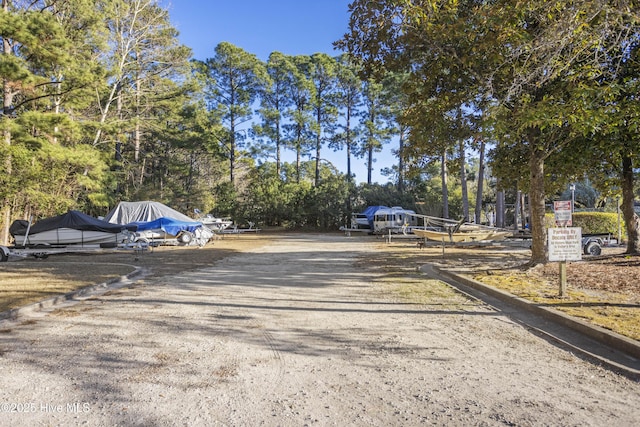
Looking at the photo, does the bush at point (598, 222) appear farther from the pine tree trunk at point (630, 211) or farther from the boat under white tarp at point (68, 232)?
the boat under white tarp at point (68, 232)

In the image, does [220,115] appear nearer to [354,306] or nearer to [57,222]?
[57,222]

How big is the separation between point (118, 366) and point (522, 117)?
7935 millimetres

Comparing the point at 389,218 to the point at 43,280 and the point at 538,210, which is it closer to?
the point at 538,210

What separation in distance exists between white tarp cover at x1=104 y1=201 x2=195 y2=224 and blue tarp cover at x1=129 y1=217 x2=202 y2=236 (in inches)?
38.8

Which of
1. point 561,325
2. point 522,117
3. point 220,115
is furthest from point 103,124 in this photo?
point 561,325

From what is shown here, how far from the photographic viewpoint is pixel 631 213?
12383 mm

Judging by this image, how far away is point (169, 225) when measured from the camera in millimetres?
22250

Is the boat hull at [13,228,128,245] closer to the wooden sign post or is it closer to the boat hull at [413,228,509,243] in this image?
the boat hull at [413,228,509,243]

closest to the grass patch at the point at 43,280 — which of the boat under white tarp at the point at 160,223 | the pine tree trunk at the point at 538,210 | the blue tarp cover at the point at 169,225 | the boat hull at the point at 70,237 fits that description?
the boat hull at the point at 70,237

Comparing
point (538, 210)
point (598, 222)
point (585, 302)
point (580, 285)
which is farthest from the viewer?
point (598, 222)

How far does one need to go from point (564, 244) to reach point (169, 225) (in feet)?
64.5

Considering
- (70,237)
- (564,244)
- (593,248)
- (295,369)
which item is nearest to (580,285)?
(564,244)

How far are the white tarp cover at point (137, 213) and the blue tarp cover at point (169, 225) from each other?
3.23 feet

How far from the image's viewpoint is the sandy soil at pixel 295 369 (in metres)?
3.09
